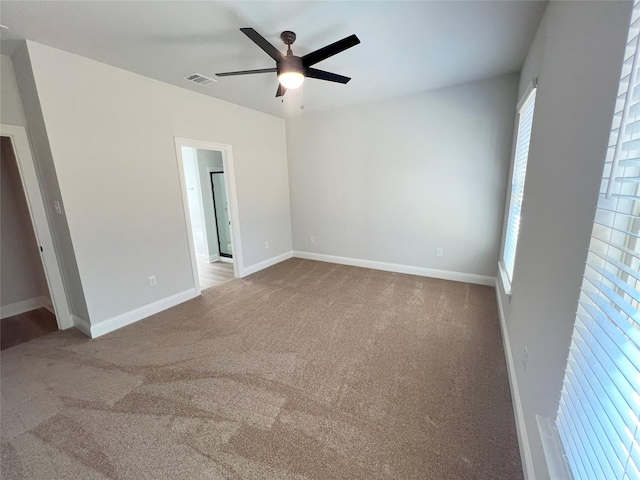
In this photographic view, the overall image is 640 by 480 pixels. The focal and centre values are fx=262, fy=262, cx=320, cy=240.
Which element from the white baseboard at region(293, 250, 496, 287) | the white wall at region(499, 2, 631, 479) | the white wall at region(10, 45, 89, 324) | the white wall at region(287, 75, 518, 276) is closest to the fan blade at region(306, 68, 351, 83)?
the white wall at region(499, 2, 631, 479)

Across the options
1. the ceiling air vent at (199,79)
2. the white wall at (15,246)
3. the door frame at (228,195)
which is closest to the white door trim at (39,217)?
the white wall at (15,246)

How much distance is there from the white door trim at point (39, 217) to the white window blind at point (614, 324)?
4141 mm

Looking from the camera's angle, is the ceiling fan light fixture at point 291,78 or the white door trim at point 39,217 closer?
the ceiling fan light fixture at point 291,78

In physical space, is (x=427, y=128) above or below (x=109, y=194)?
above

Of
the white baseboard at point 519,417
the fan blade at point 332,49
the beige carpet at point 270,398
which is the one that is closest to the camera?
the white baseboard at point 519,417

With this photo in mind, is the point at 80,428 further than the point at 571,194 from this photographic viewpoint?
Yes

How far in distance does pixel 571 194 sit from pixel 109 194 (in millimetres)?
3672

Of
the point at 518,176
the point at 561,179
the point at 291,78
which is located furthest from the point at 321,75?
the point at 518,176

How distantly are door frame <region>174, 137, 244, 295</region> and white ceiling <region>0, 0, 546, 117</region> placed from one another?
28.8 inches

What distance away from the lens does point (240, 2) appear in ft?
5.92

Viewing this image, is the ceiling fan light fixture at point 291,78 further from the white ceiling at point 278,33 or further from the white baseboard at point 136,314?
the white baseboard at point 136,314

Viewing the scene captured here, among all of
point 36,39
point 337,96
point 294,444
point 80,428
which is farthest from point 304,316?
point 36,39

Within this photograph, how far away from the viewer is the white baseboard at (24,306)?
3342 millimetres

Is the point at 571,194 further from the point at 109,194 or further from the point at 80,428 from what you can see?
the point at 109,194
